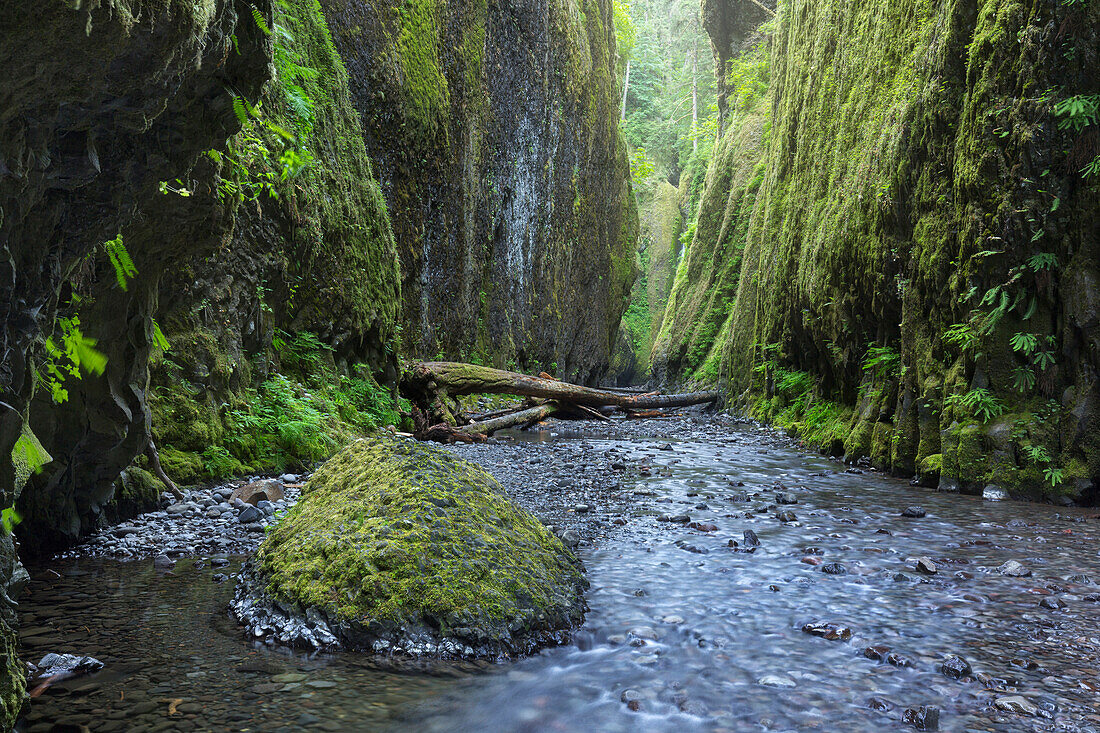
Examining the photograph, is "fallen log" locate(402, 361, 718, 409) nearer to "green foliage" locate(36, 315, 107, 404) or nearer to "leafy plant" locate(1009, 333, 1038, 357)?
"green foliage" locate(36, 315, 107, 404)

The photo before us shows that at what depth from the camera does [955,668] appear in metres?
2.61

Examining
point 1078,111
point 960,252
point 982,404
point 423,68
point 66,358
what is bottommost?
point 982,404

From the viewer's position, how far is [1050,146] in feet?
18.0

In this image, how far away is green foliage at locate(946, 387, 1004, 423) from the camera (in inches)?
229

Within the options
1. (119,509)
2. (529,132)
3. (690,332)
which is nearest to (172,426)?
(119,509)

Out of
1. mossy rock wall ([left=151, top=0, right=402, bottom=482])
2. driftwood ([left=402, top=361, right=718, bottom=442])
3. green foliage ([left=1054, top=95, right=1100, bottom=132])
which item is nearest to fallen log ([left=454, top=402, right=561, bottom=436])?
driftwood ([left=402, top=361, right=718, bottom=442])

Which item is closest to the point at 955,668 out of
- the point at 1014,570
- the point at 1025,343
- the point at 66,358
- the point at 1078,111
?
the point at 1014,570

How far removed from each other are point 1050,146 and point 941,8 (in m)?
2.89

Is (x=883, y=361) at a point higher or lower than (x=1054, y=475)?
higher

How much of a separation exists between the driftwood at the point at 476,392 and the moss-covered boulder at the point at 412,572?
6603 mm

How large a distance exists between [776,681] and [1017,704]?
0.86 metres

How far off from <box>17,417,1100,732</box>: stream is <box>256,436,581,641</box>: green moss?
210mm

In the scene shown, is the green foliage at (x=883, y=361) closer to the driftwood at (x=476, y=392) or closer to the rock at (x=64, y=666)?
the driftwood at (x=476, y=392)

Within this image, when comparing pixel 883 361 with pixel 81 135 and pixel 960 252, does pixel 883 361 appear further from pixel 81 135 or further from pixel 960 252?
pixel 81 135
